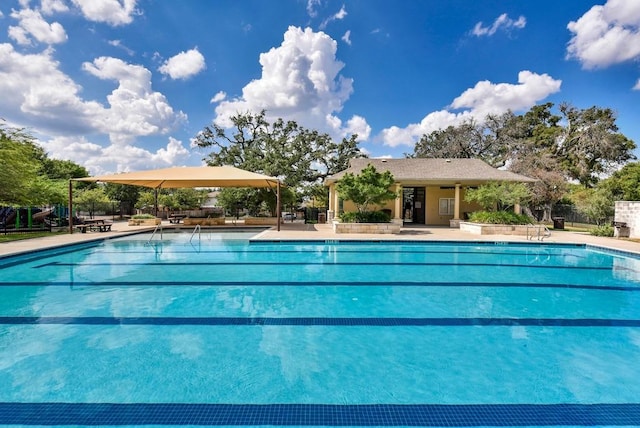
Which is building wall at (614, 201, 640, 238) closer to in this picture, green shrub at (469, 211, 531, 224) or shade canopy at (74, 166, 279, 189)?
green shrub at (469, 211, 531, 224)

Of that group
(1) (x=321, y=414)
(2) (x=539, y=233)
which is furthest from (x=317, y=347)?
(2) (x=539, y=233)

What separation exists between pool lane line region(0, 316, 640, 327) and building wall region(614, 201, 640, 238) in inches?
527

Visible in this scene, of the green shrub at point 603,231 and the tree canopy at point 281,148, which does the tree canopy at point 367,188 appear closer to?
the tree canopy at point 281,148

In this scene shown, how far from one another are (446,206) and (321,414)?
20323 millimetres

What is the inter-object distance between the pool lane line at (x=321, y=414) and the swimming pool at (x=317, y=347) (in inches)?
0.6

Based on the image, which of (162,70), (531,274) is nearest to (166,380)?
(531,274)

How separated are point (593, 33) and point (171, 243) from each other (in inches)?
898

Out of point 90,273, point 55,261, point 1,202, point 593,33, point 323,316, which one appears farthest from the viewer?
point 593,33

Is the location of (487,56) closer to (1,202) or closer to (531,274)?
(531,274)

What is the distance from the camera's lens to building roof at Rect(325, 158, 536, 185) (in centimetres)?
1880

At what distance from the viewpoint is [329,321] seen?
5191mm

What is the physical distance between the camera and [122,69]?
16.8 metres

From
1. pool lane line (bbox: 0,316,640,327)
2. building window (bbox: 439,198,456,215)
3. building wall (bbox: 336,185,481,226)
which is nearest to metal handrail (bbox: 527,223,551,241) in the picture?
building wall (bbox: 336,185,481,226)

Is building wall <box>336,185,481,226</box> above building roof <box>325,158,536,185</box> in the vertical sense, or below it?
below
